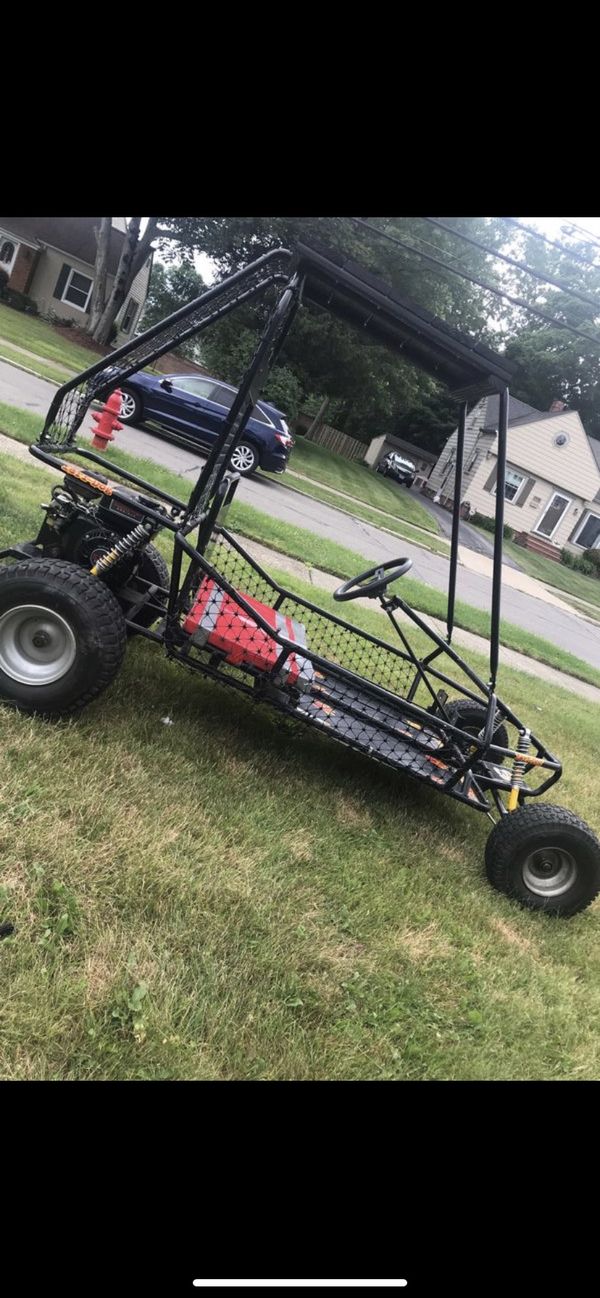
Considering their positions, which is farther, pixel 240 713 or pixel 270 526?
pixel 270 526

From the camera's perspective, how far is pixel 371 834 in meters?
3.21

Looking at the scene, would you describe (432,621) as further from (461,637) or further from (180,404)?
(180,404)

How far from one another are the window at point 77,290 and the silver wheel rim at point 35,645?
89.5 ft

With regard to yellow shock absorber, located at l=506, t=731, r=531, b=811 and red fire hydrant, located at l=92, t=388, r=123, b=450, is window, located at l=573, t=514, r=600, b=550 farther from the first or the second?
red fire hydrant, located at l=92, t=388, r=123, b=450

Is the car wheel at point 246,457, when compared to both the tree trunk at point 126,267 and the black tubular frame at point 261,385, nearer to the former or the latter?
the black tubular frame at point 261,385

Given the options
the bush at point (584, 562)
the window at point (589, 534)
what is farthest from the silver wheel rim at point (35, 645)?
the window at point (589, 534)

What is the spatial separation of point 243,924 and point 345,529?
33.9 feet

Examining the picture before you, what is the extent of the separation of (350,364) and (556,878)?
2444 cm

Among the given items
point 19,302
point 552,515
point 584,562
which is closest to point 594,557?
point 584,562

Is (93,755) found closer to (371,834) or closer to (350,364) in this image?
(371,834)

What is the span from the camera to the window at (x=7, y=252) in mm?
25750

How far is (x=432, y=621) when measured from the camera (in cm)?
805
